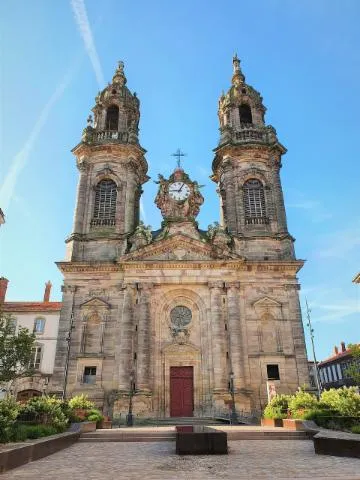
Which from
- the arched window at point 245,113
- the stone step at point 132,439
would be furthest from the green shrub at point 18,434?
the arched window at point 245,113

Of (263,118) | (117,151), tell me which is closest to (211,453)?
(117,151)

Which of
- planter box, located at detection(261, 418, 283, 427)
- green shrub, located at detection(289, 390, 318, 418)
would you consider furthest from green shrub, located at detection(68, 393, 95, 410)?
green shrub, located at detection(289, 390, 318, 418)

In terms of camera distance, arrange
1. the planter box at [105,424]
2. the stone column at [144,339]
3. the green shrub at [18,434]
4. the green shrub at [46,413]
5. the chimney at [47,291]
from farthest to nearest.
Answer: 1. the chimney at [47,291]
2. the stone column at [144,339]
3. the planter box at [105,424]
4. the green shrub at [46,413]
5. the green shrub at [18,434]

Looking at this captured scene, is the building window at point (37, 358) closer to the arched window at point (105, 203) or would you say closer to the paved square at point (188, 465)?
the arched window at point (105, 203)

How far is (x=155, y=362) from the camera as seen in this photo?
24.1 meters

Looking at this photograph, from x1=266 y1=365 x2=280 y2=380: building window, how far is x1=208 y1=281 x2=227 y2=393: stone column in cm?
274

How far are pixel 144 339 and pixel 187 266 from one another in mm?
5435

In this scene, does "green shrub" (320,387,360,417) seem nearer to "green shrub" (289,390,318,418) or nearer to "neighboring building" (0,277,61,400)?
"green shrub" (289,390,318,418)

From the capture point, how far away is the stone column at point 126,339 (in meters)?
22.9

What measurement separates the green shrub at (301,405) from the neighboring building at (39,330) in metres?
22.4

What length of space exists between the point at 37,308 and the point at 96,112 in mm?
18412

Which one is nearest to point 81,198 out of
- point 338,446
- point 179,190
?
point 179,190

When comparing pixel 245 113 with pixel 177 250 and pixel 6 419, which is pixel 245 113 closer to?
pixel 177 250

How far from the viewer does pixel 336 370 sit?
5662cm
